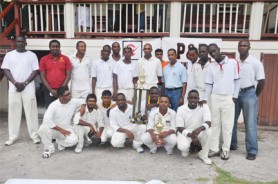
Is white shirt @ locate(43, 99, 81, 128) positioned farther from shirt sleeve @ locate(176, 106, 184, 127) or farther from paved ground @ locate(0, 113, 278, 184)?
shirt sleeve @ locate(176, 106, 184, 127)

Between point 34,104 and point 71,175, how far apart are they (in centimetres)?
185

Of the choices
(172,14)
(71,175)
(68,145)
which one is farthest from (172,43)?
(71,175)

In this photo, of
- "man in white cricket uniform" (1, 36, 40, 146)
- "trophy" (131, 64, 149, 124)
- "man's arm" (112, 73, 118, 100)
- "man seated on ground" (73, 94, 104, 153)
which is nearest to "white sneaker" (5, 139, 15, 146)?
"man in white cricket uniform" (1, 36, 40, 146)

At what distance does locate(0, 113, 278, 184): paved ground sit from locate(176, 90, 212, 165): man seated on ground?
229 millimetres

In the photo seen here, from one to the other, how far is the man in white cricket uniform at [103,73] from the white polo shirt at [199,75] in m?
1.46

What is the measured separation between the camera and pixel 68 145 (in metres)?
5.05

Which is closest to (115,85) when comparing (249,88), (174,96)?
(174,96)

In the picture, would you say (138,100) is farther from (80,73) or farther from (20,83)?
(20,83)

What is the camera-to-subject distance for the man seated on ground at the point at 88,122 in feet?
16.6

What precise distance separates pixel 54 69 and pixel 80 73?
0.46 m

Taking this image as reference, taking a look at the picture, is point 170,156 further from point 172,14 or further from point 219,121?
point 172,14

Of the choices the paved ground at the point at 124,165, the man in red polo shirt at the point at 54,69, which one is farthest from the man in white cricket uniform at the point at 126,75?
the paved ground at the point at 124,165

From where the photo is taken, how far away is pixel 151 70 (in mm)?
5445

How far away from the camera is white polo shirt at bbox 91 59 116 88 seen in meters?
Result: 5.49
